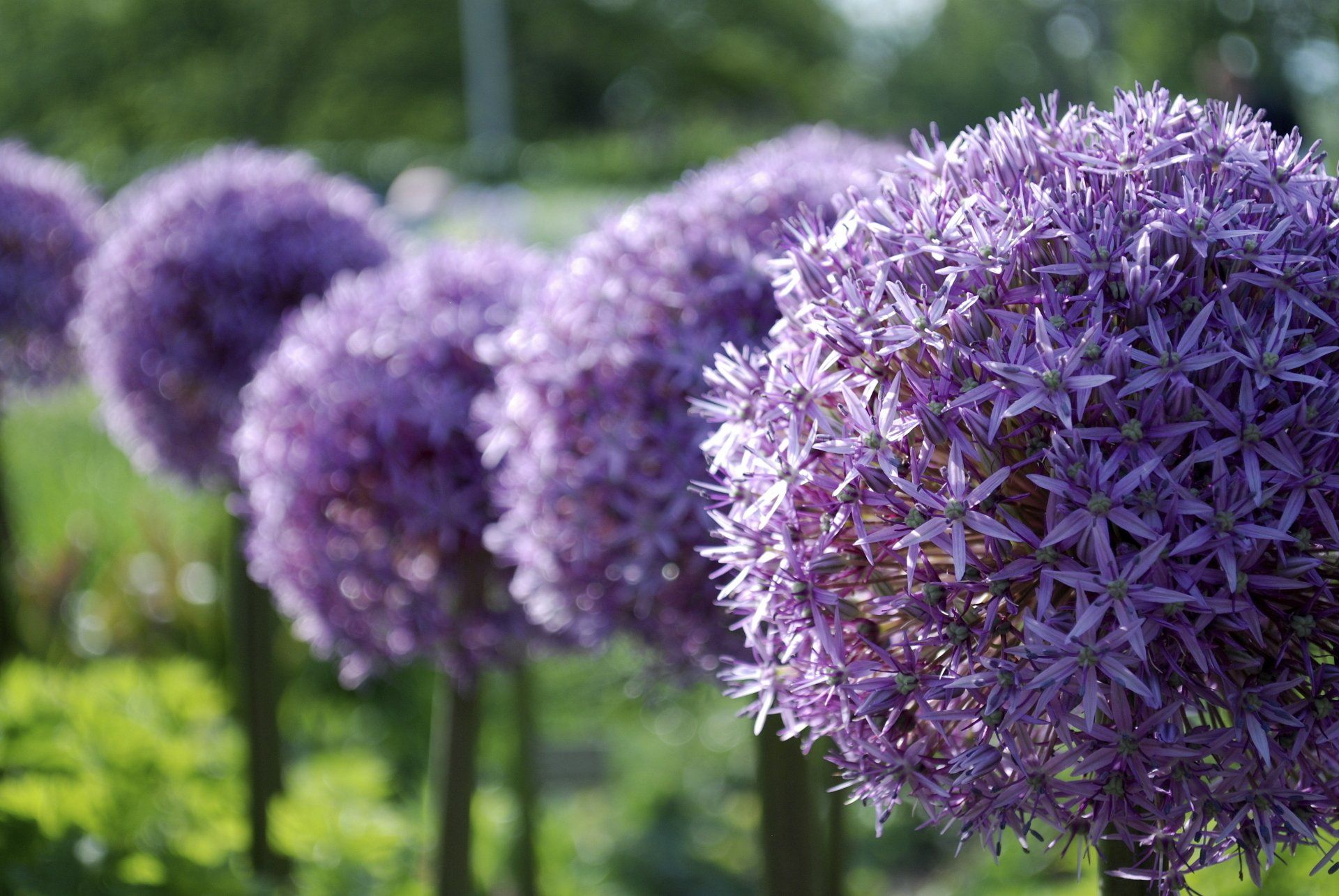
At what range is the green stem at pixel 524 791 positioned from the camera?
369 cm

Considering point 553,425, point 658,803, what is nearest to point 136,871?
point 553,425

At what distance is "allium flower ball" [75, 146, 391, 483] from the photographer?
3.71 m

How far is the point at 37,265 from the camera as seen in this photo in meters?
4.61

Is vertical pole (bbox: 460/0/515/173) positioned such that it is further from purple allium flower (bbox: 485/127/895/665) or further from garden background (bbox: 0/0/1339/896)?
purple allium flower (bbox: 485/127/895/665)

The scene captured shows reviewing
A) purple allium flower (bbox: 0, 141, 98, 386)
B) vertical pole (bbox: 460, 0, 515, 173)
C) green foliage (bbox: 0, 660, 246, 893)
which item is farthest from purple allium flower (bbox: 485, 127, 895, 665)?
vertical pole (bbox: 460, 0, 515, 173)

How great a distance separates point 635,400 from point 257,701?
7.29ft

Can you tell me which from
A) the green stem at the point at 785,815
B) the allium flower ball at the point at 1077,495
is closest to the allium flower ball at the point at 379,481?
the green stem at the point at 785,815

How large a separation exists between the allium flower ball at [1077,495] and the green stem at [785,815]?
2.40 feet

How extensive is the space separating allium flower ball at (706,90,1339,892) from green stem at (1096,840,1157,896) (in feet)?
0.06

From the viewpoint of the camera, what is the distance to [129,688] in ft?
14.0

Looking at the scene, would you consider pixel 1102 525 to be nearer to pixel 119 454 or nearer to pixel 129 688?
pixel 129 688

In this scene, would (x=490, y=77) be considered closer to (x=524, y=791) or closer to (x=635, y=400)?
(x=524, y=791)

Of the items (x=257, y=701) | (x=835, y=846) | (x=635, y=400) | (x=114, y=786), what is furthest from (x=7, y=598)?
(x=635, y=400)

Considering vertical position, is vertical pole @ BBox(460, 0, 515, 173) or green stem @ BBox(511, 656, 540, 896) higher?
vertical pole @ BBox(460, 0, 515, 173)
